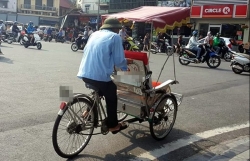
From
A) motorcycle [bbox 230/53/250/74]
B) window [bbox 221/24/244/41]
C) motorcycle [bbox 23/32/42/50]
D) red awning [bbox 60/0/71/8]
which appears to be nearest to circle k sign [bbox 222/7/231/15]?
window [bbox 221/24/244/41]

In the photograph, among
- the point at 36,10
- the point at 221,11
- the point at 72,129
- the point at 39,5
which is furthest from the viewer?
the point at 39,5

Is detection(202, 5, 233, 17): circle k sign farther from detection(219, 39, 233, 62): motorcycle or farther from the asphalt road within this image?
the asphalt road

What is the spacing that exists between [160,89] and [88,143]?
4.39 feet

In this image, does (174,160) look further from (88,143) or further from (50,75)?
(50,75)

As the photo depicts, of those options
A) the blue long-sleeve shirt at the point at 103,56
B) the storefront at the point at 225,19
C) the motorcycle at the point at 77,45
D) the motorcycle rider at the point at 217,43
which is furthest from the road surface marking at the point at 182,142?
the storefront at the point at 225,19

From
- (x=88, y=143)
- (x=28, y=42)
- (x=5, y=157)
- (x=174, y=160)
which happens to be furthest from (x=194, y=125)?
(x=28, y=42)

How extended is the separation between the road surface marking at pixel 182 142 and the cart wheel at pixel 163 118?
238 mm

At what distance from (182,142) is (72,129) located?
71.2 inches

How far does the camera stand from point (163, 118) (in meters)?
4.82

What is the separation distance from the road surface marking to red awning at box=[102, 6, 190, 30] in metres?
2.49

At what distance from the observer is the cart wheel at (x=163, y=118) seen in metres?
4.64

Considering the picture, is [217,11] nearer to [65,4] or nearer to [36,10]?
[65,4]

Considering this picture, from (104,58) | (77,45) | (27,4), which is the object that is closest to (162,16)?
(104,58)

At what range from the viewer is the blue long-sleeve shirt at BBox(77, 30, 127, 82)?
3.69 meters
